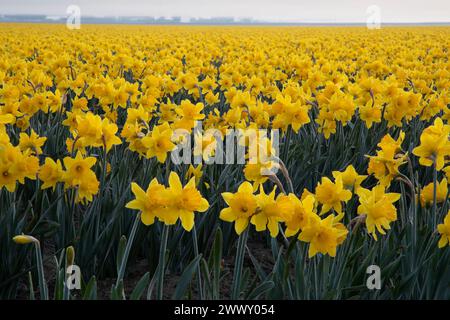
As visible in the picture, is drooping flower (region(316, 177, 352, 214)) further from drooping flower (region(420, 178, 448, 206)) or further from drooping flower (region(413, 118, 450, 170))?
drooping flower (region(420, 178, 448, 206))

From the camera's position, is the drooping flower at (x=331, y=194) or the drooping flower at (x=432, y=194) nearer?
the drooping flower at (x=331, y=194)

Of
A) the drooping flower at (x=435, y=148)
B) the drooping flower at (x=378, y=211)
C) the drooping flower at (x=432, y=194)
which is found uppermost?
the drooping flower at (x=435, y=148)

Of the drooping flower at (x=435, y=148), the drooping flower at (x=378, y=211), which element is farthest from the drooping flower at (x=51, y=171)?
the drooping flower at (x=435, y=148)

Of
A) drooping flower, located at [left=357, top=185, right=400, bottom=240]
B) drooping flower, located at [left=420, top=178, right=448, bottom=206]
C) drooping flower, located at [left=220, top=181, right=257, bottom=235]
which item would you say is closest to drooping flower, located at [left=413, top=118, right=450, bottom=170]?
drooping flower, located at [left=420, top=178, right=448, bottom=206]

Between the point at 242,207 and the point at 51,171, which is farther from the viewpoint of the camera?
the point at 51,171

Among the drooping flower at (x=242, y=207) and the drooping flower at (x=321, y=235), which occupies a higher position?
the drooping flower at (x=242, y=207)

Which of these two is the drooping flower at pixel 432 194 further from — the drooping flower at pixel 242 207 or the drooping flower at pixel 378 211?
the drooping flower at pixel 242 207

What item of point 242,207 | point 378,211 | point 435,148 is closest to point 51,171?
point 242,207

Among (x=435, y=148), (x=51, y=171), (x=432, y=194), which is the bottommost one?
(x=432, y=194)

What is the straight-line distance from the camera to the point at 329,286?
6.56 feet

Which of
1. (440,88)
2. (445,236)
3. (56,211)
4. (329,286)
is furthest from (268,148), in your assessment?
(440,88)

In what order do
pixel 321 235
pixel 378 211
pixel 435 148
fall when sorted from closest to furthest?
1. pixel 321 235
2. pixel 378 211
3. pixel 435 148

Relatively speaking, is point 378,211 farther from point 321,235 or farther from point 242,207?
point 242,207
